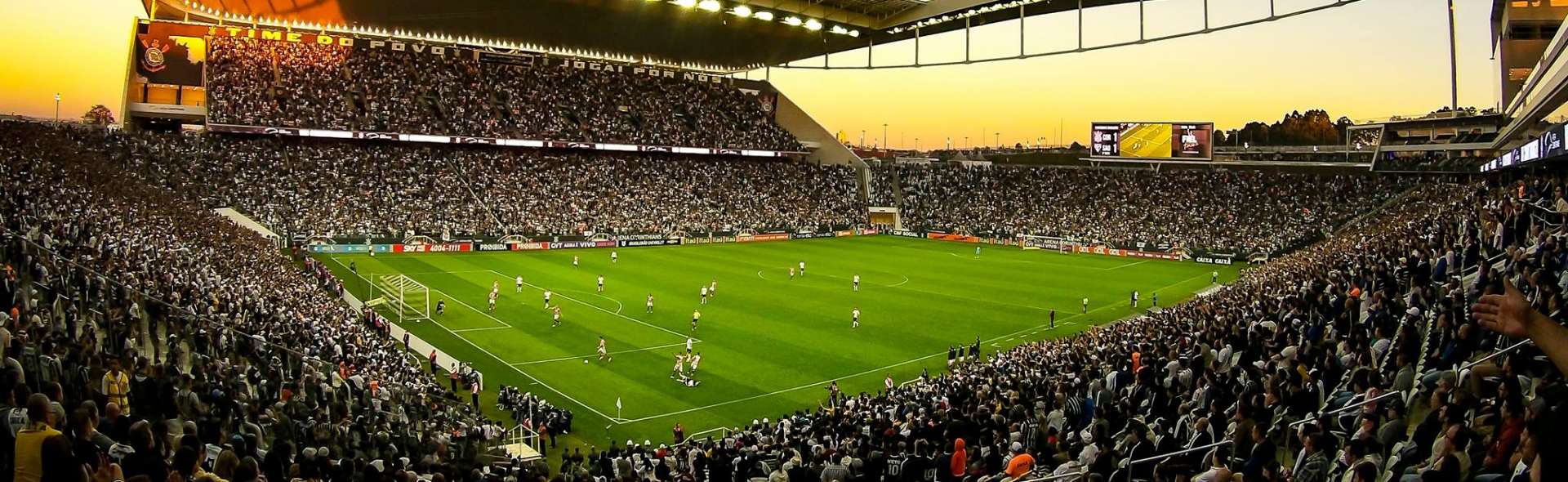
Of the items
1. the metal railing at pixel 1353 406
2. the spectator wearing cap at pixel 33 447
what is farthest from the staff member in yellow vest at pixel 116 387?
the metal railing at pixel 1353 406

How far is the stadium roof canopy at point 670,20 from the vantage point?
5116cm

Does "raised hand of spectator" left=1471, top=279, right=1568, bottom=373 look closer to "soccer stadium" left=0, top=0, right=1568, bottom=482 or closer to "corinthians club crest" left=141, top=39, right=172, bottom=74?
"soccer stadium" left=0, top=0, right=1568, bottom=482

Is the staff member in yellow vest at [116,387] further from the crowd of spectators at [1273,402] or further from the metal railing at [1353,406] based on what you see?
the metal railing at [1353,406]

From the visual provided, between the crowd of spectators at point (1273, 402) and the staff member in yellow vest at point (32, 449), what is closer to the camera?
the staff member in yellow vest at point (32, 449)

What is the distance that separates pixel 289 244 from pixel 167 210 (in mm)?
16215

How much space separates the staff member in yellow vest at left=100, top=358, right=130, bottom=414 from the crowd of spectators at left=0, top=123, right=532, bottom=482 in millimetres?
24

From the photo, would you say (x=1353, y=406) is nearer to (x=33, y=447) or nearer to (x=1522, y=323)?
(x=1522, y=323)

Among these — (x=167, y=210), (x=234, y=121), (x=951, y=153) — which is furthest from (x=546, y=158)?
(x=951, y=153)

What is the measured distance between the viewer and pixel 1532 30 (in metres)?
54.0

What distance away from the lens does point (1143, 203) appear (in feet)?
240

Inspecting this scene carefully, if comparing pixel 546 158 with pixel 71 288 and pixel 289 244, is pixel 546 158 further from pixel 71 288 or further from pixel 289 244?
pixel 71 288

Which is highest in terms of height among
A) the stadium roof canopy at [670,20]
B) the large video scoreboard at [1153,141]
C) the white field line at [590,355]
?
the stadium roof canopy at [670,20]

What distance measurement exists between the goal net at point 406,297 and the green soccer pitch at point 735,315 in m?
0.75

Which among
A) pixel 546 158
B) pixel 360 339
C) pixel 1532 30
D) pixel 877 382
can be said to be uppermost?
pixel 1532 30
